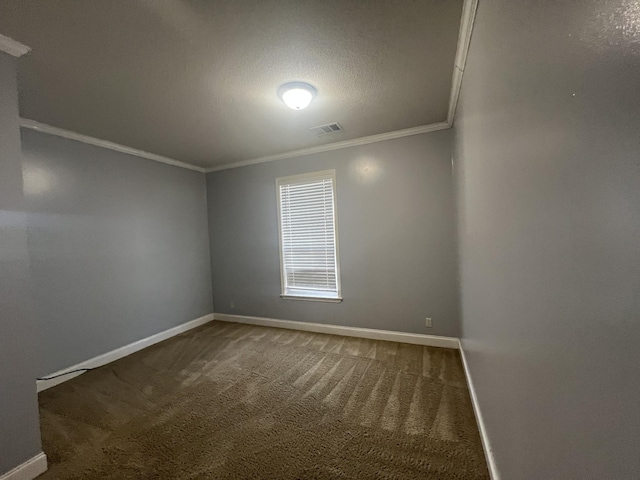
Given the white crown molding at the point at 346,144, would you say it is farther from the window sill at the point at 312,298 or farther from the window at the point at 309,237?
the window sill at the point at 312,298

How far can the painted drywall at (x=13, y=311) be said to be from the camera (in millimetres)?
1609

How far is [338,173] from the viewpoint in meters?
3.76

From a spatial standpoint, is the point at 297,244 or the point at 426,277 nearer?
the point at 426,277

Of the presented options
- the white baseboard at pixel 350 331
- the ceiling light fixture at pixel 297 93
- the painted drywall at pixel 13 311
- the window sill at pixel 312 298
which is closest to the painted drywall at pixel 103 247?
the white baseboard at pixel 350 331

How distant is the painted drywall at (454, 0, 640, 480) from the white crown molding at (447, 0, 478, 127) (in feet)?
0.84

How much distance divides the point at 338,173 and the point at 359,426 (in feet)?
9.62

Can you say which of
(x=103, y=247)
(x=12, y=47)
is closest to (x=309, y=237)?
(x=103, y=247)

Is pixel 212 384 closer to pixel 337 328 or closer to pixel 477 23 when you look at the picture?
pixel 337 328

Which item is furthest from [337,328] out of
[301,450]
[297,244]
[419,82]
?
[419,82]

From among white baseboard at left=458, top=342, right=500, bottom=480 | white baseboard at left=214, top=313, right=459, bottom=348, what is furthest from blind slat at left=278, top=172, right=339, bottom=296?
white baseboard at left=458, top=342, right=500, bottom=480

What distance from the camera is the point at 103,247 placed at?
3.27 m

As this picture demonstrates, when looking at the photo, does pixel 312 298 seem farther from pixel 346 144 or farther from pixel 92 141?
pixel 92 141

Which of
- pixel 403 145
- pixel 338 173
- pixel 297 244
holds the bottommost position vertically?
pixel 297 244

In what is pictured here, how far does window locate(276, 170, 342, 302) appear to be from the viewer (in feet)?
12.7
